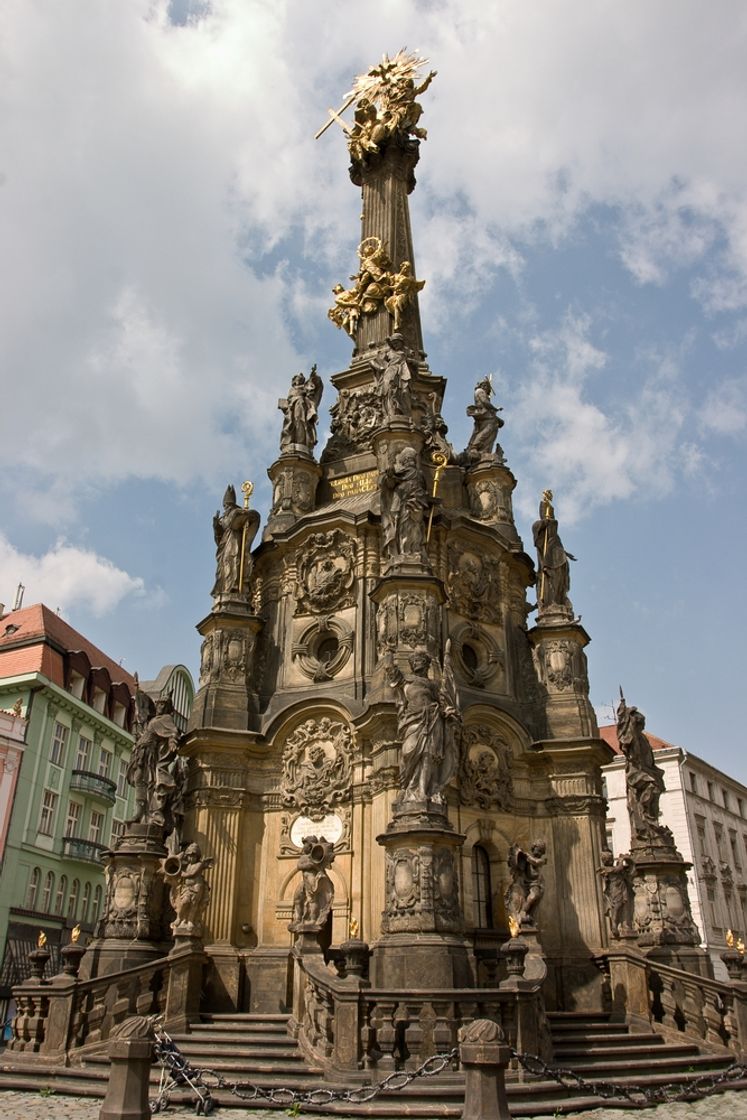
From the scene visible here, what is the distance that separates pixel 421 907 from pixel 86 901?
1055 inches

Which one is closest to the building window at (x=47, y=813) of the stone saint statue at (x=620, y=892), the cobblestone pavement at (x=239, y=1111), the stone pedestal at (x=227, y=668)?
the stone pedestal at (x=227, y=668)

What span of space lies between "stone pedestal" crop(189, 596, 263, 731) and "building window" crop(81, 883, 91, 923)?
20816mm

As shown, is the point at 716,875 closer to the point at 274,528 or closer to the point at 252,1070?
the point at 274,528

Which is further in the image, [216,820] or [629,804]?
[629,804]

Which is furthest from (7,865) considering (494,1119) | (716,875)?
(716,875)

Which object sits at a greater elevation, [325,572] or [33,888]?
[325,572]

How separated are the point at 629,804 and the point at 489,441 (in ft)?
32.6

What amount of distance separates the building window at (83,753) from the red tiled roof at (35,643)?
288cm

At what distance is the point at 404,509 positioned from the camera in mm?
19469

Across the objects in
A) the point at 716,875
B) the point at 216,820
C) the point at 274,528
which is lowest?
the point at 216,820

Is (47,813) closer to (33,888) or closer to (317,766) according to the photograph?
(33,888)

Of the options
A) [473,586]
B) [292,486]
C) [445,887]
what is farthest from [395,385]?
[445,887]

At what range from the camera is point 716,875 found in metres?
44.2

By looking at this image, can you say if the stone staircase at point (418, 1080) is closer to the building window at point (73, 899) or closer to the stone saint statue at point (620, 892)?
the stone saint statue at point (620, 892)
